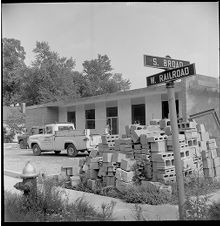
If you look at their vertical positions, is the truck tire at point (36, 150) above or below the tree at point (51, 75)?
below

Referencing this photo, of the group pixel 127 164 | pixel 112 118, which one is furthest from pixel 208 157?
pixel 112 118

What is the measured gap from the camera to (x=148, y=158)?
714 centimetres

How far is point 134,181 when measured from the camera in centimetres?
684

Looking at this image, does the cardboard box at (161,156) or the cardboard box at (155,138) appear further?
the cardboard box at (155,138)

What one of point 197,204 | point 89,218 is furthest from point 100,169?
point 197,204

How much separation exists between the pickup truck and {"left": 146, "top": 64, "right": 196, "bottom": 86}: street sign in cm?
1014

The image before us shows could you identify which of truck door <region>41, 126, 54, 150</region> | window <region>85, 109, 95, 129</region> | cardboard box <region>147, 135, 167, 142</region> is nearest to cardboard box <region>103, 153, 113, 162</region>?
cardboard box <region>147, 135, 167, 142</region>

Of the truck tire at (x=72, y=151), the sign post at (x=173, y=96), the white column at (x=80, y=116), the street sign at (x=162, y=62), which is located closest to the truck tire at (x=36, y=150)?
the truck tire at (x=72, y=151)

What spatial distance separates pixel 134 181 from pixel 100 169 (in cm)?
97

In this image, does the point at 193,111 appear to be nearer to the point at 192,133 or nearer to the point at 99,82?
the point at 99,82

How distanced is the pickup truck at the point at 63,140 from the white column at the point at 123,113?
373 centimetres

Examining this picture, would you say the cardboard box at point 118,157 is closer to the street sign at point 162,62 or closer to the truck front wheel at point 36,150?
the street sign at point 162,62

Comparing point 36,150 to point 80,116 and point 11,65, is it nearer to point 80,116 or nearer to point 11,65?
point 80,116

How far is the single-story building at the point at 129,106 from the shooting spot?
14.8m
